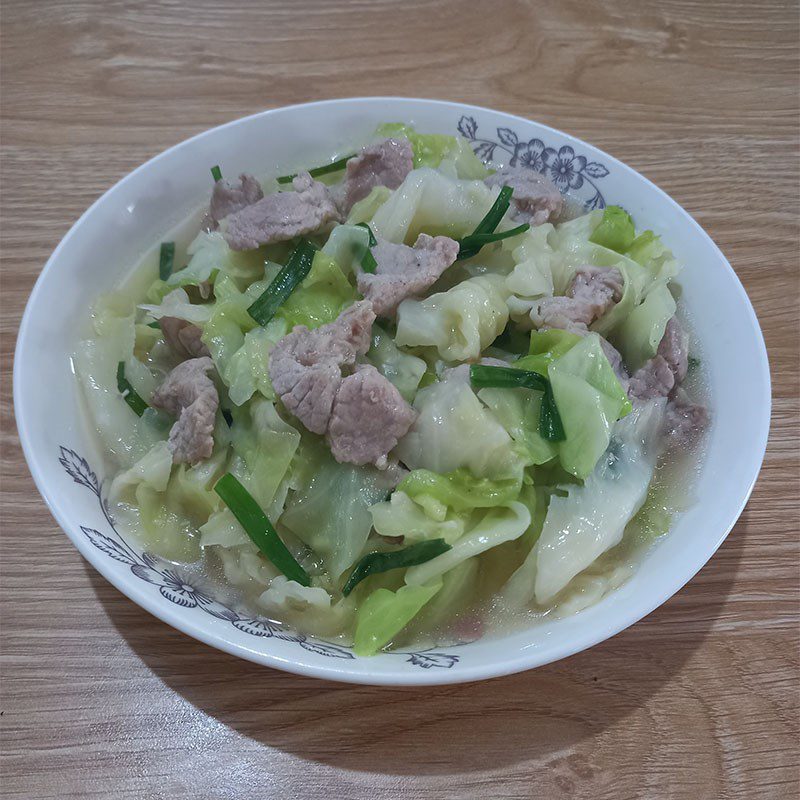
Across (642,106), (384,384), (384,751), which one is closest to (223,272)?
(384,384)

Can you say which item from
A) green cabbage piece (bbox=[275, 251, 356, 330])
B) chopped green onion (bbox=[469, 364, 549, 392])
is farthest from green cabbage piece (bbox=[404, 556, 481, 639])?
green cabbage piece (bbox=[275, 251, 356, 330])

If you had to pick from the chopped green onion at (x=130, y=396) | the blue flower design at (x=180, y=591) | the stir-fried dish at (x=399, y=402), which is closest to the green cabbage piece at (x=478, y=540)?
the stir-fried dish at (x=399, y=402)

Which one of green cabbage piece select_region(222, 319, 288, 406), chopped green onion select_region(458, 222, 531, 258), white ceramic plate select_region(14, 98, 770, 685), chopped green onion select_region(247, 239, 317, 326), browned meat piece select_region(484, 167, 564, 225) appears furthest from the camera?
browned meat piece select_region(484, 167, 564, 225)

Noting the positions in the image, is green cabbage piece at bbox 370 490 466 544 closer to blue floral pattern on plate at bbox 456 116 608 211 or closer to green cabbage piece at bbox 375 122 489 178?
green cabbage piece at bbox 375 122 489 178

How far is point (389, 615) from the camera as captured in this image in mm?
1348

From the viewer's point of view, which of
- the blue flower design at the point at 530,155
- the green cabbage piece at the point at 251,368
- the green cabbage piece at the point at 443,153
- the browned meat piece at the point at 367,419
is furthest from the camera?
the blue flower design at the point at 530,155

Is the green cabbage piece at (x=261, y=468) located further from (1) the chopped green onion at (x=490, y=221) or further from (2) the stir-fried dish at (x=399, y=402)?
(1) the chopped green onion at (x=490, y=221)

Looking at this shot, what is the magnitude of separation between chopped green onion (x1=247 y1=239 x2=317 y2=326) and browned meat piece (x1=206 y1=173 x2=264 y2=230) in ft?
1.01

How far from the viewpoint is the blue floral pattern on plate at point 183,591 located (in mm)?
1326

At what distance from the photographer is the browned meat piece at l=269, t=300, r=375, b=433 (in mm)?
1418

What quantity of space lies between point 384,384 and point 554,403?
1.25ft

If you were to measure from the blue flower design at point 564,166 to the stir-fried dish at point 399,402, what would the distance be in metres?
0.23

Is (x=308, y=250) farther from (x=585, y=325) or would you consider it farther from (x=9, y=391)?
(x=9, y=391)

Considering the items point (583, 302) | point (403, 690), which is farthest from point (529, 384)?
point (403, 690)
